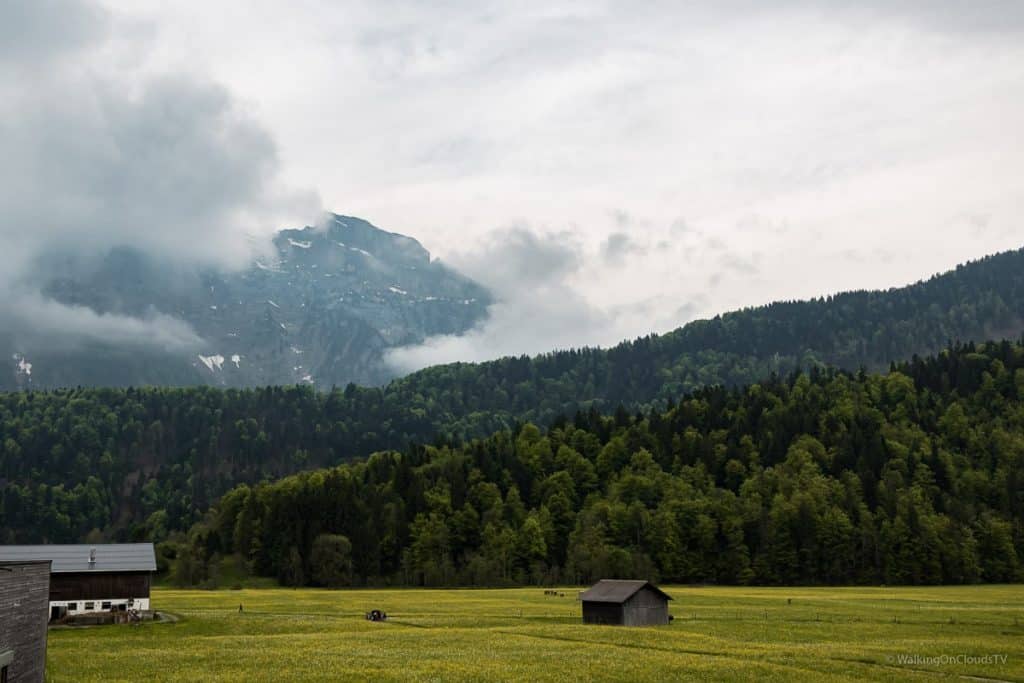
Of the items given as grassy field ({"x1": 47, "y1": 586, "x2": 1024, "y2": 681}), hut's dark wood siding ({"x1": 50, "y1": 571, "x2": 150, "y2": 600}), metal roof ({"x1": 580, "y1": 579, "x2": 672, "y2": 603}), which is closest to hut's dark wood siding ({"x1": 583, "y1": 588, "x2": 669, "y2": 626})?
metal roof ({"x1": 580, "y1": 579, "x2": 672, "y2": 603})

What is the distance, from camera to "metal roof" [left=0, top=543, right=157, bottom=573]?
9219 cm

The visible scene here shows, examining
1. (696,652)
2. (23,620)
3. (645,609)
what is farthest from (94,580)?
(696,652)

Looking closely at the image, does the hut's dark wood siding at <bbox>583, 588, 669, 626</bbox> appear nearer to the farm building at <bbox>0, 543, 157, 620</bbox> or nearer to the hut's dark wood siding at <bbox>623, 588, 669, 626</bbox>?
the hut's dark wood siding at <bbox>623, 588, 669, 626</bbox>

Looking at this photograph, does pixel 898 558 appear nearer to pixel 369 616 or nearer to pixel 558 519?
pixel 558 519

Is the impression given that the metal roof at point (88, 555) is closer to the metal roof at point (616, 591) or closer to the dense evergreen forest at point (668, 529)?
the metal roof at point (616, 591)

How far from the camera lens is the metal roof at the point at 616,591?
87562 mm

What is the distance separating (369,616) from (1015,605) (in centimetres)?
6975

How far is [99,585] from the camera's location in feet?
302

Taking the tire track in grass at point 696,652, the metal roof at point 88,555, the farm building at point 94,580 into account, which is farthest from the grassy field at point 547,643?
the metal roof at point 88,555

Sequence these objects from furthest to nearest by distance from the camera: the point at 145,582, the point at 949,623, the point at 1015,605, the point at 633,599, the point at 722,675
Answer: the point at 1015,605, the point at 145,582, the point at 633,599, the point at 949,623, the point at 722,675

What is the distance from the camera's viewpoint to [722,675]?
54.4 meters

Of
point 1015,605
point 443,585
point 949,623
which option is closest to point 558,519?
point 443,585

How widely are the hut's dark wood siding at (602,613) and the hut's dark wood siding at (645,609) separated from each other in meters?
0.73

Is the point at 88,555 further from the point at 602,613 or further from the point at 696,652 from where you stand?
the point at 696,652
